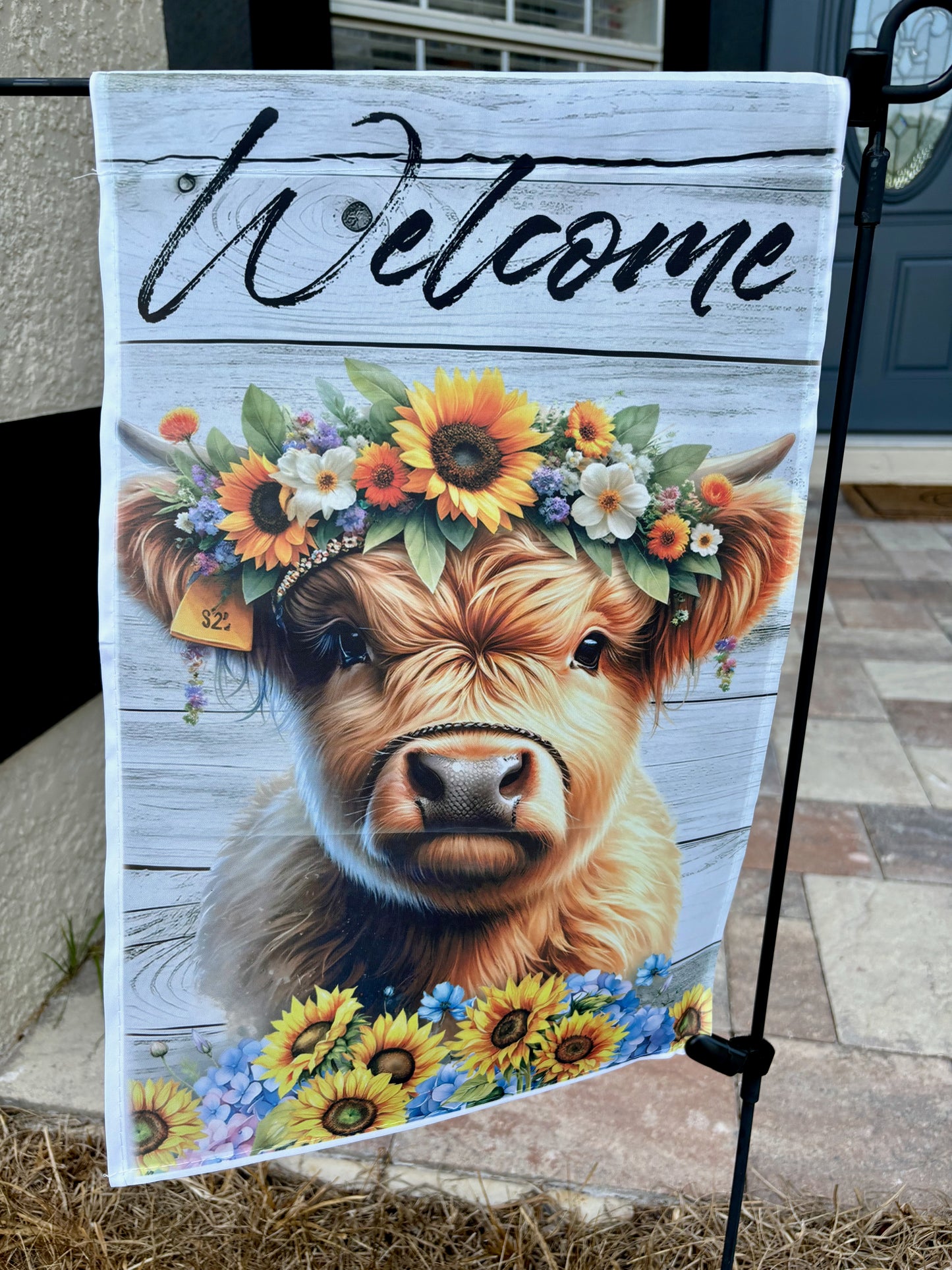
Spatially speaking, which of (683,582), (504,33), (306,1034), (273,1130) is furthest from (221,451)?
(504,33)

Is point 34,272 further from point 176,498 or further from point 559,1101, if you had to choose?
point 559,1101

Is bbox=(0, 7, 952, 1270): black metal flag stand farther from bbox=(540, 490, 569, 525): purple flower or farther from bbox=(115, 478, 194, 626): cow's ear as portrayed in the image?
bbox=(115, 478, 194, 626): cow's ear

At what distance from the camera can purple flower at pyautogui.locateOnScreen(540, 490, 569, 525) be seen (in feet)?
3.14

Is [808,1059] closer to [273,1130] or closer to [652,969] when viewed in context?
[652,969]

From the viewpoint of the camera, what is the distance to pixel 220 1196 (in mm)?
1384

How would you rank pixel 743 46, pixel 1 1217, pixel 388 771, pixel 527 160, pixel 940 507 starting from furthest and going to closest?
pixel 940 507
pixel 743 46
pixel 1 1217
pixel 388 771
pixel 527 160

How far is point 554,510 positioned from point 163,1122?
2.54 feet

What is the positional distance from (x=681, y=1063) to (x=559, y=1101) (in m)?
0.23

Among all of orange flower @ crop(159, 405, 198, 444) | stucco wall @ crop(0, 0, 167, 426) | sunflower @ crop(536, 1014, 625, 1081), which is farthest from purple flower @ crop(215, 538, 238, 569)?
stucco wall @ crop(0, 0, 167, 426)

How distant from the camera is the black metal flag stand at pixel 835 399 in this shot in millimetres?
925

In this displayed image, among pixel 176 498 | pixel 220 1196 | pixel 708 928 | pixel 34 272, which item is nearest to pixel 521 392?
pixel 176 498

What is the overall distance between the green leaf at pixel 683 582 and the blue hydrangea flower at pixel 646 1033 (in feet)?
1.63

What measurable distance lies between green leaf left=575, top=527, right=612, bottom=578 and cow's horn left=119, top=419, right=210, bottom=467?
38 centimetres

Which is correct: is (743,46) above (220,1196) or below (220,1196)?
above
